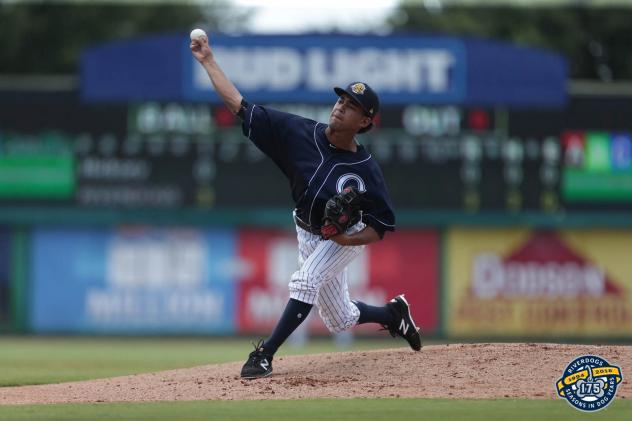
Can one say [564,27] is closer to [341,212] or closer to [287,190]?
[287,190]

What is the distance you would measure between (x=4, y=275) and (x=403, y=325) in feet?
35.1

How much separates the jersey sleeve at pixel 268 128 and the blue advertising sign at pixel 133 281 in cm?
1009

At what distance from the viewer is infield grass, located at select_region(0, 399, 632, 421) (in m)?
5.89

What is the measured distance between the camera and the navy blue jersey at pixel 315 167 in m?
7.09

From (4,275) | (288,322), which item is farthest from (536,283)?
(288,322)

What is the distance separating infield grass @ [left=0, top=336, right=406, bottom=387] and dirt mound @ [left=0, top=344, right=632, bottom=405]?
4.48 feet

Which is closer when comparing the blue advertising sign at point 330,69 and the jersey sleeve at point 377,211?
the jersey sleeve at point 377,211

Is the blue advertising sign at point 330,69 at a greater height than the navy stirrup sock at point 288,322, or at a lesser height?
greater

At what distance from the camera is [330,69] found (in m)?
15.7

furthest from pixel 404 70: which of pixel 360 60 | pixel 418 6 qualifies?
pixel 418 6

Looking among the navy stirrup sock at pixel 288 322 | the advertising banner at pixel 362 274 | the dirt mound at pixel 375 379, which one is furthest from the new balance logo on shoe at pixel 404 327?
the advertising banner at pixel 362 274

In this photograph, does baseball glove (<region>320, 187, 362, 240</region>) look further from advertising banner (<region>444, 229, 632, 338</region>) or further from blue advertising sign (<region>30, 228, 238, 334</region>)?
advertising banner (<region>444, 229, 632, 338</region>)

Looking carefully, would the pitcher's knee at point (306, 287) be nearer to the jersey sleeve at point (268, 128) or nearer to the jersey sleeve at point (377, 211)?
the jersey sleeve at point (377, 211)

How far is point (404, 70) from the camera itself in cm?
1584
